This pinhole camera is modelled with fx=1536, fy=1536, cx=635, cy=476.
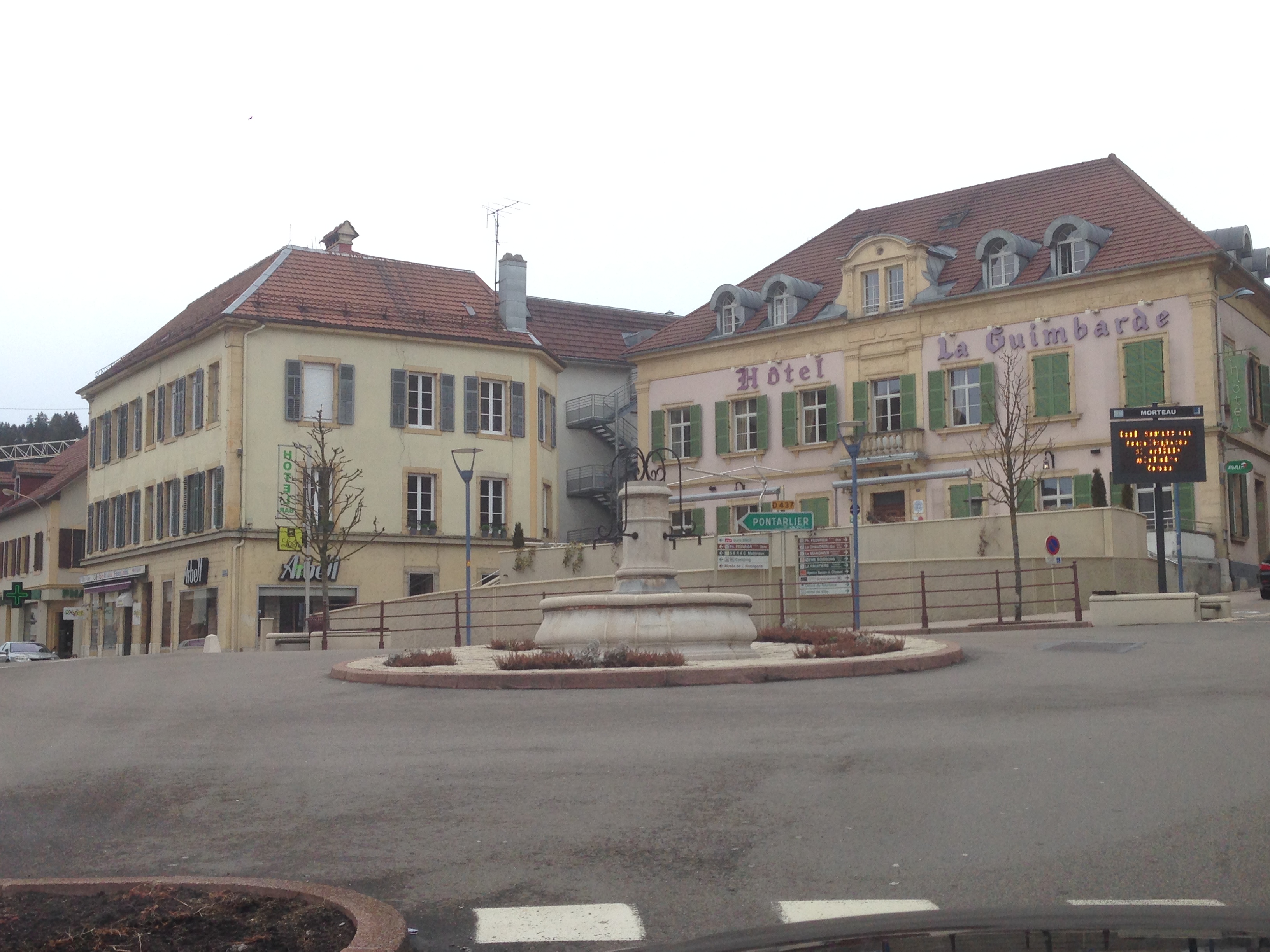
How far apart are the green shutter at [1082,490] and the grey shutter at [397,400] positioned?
817 inches

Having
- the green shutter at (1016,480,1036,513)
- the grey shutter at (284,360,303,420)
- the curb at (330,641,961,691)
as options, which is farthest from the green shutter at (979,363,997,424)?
the curb at (330,641,961,691)

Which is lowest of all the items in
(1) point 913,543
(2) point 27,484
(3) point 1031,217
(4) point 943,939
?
(4) point 943,939

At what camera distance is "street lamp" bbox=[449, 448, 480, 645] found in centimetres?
2931

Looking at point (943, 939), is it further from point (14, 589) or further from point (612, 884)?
point (14, 589)

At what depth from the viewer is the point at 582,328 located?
195 feet

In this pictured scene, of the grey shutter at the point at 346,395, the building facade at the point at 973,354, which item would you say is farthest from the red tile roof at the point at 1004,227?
the grey shutter at the point at 346,395

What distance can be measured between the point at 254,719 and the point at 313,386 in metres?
34.4

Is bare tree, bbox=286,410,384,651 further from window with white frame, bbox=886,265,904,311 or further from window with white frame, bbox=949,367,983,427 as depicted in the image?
window with white frame, bbox=949,367,983,427

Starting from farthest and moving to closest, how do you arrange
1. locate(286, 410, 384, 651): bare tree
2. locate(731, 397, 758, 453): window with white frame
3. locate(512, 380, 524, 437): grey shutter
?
locate(512, 380, 524, 437): grey shutter
locate(731, 397, 758, 453): window with white frame
locate(286, 410, 384, 651): bare tree

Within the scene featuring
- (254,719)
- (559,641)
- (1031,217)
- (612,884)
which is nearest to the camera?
(612,884)

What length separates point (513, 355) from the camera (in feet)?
168

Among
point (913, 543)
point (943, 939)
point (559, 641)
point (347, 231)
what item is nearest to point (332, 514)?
point (347, 231)

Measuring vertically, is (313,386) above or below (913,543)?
above

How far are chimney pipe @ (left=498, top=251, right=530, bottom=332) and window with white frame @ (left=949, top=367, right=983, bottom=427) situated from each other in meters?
16.0
